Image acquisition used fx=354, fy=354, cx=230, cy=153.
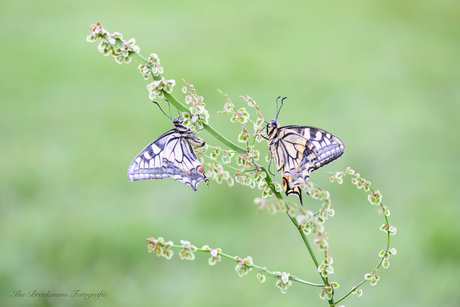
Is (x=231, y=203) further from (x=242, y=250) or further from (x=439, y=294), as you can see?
(x=439, y=294)

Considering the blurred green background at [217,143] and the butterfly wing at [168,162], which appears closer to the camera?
the butterfly wing at [168,162]

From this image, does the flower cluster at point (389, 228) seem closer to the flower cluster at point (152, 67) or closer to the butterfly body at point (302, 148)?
the butterfly body at point (302, 148)

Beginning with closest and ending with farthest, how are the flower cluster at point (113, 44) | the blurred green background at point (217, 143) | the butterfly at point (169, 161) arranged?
1. the flower cluster at point (113, 44)
2. the butterfly at point (169, 161)
3. the blurred green background at point (217, 143)

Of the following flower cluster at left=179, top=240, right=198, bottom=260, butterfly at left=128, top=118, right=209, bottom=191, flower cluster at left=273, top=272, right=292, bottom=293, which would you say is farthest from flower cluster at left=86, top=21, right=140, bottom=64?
flower cluster at left=273, top=272, right=292, bottom=293

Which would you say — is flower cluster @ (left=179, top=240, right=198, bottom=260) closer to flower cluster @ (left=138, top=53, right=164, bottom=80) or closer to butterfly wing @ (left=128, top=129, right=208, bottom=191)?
butterfly wing @ (left=128, top=129, right=208, bottom=191)

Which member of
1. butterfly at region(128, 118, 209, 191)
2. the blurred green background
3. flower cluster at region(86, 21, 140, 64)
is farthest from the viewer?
the blurred green background

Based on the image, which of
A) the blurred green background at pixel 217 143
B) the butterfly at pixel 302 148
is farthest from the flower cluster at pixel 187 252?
the blurred green background at pixel 217 143
